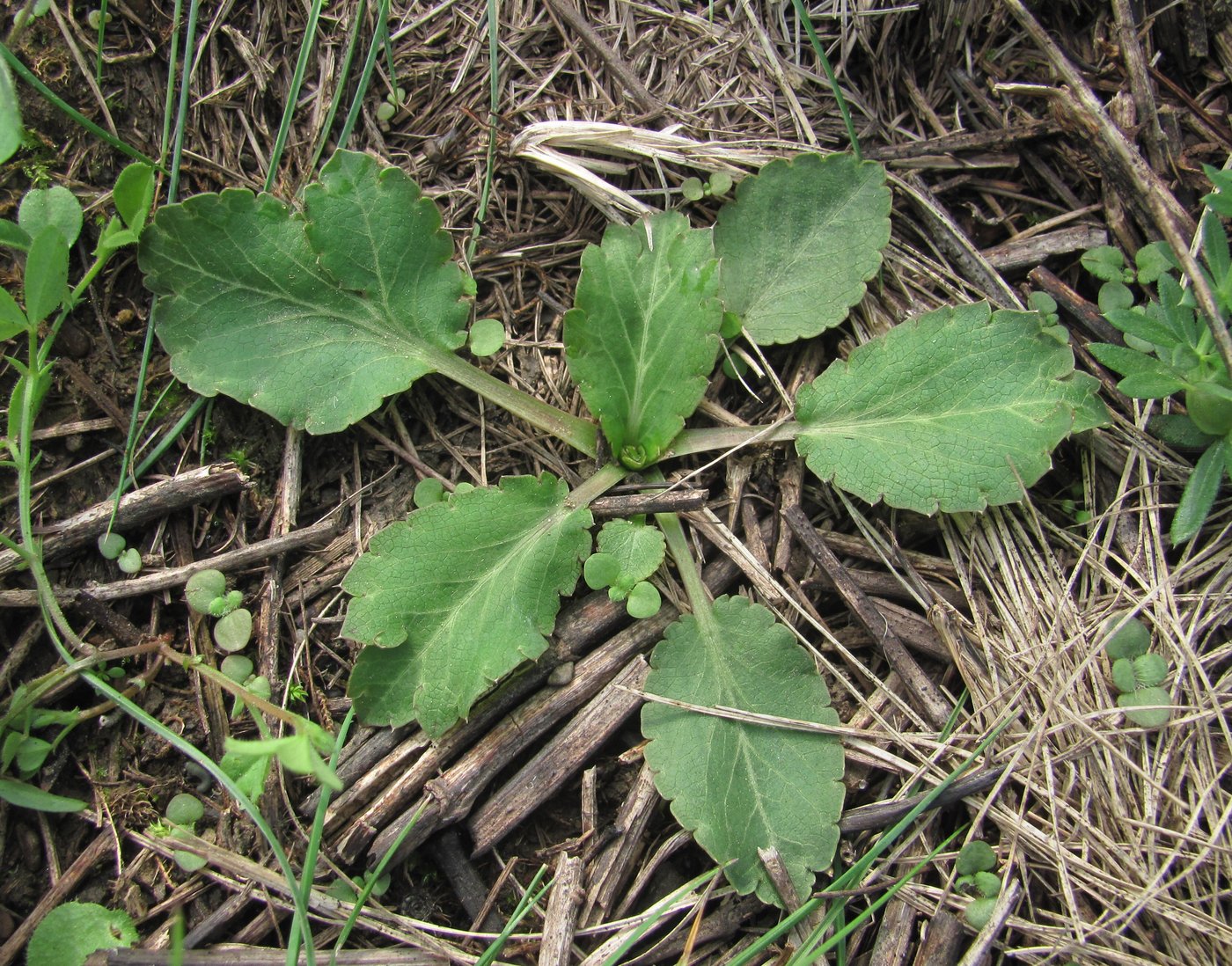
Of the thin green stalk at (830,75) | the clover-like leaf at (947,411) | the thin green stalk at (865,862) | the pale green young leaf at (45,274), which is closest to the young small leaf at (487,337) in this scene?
the clover-like leaf at (947,411)

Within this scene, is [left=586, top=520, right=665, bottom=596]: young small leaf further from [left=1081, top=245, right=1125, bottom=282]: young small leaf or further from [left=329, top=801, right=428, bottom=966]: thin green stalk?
[left=1081, top=245, right=1125, bottom=282]: young small leaf

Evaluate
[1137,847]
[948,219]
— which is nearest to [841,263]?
[948,219]

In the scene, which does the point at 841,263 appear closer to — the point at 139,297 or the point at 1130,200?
the point at 1130,200

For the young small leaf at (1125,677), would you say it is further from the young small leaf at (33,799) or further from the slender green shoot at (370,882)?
the young small leaf at (33,799)

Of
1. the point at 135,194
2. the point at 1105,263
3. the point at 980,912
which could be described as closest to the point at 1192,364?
the point at 1105,263

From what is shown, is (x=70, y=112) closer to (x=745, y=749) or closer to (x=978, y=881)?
(x=745, y=749)
